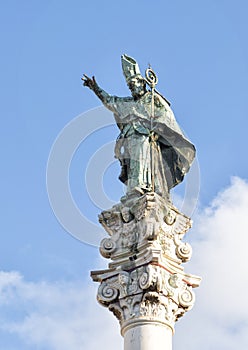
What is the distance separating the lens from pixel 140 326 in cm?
2131

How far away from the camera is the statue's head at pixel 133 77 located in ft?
86.7

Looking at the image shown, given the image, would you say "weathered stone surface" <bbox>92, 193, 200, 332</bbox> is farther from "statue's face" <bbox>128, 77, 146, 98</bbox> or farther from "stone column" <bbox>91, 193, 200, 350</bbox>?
"statue's face" <bbox>128, 77, 146, 98</bbox>

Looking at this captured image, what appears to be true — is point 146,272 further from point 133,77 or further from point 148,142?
point 133,77

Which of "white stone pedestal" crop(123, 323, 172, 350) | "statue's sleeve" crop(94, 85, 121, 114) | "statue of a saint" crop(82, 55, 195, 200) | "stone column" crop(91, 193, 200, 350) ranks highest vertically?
"statue's sleeve" crop(94, 85, 121, 114)

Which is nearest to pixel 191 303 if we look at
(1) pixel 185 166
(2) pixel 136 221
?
(2) pixel 136 221

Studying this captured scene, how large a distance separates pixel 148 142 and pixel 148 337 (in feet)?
20.3

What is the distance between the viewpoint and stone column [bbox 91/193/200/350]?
70.3 feet

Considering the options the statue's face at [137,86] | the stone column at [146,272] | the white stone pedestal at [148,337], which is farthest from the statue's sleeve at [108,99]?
the white stone pedestal at [148,337]

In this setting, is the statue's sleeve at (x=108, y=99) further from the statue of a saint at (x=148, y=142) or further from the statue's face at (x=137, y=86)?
the statue's face at (x=137, y=86)

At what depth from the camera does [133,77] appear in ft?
87.7

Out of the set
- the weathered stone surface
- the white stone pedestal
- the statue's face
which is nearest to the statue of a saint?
the statue's face

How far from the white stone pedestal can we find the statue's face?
25.2 ft

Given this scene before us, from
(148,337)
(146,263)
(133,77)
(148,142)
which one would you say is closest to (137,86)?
(133,77)

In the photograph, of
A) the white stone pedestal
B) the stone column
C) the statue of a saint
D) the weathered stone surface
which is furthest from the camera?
the statue of a saint
